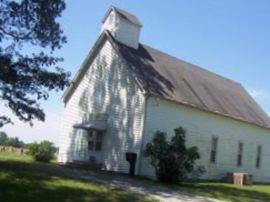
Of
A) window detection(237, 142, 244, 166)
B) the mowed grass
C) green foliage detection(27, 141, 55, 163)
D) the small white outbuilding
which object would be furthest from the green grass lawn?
window detection(237, 142, 244, 166)

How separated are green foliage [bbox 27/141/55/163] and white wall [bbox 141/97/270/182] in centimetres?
572

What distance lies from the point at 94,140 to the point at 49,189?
14.8m

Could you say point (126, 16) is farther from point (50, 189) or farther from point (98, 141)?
point (50, 189)

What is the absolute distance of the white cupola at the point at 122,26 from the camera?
3262 cm

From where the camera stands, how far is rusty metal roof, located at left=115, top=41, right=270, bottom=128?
30.8m

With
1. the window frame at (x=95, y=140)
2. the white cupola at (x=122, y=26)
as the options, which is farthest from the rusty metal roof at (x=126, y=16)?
the window frame at (x=95, y=140)

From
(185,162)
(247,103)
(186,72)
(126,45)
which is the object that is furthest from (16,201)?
(247,103)

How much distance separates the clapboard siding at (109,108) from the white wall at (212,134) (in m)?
1.06

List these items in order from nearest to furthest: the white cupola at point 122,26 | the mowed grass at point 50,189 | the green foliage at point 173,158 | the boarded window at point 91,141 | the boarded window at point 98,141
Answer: the mowed grass at point 50,189
the green foliage at point 173,158
the boarded window at point 98,141
the boarded window at point 91,141
the white cupola at point 122,26

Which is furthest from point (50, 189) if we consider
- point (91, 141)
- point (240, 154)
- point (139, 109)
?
point (240, 154)

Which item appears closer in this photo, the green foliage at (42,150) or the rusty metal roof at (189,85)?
the rusty metal roof at (189,85)

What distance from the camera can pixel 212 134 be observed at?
34344 mm

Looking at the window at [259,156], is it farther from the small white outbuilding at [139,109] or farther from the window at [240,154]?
the window at [240,154]

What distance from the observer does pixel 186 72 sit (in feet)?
119
